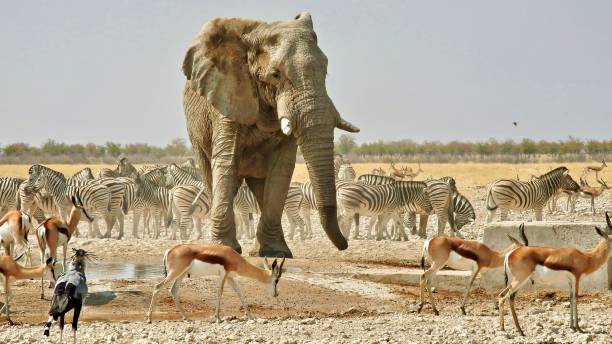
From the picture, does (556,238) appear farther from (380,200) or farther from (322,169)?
→ (380,200)

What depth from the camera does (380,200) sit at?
24172 millimetres

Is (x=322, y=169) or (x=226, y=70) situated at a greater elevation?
(x=226, y=70)

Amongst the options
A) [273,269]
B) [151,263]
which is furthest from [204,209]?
[273,269]

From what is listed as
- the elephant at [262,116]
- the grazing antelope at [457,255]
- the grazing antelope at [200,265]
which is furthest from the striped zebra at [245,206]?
the grazing antelope at [200,265]

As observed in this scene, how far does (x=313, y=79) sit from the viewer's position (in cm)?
1431

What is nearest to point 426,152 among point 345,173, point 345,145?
point 345,145

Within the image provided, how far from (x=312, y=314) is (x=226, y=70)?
16.2 ft

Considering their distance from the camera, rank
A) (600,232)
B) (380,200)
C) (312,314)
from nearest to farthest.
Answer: (600,232), (312,314), (380,200)

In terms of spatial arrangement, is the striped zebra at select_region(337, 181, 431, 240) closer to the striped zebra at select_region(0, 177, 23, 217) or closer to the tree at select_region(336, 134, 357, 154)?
the striped zebra at select_region(0, 177, 23, 217)

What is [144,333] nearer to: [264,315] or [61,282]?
[61,282]

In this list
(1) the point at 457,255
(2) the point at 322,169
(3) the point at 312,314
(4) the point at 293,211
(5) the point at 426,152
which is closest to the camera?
(3) the point at 312,314

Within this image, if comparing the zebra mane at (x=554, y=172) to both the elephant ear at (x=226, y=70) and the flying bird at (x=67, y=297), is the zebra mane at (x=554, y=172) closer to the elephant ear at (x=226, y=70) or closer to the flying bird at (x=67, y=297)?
the elephant ear at (x=226, y=70)

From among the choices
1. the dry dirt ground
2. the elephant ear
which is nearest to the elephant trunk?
the dry dirt ground

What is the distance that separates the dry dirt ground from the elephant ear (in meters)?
2.23
